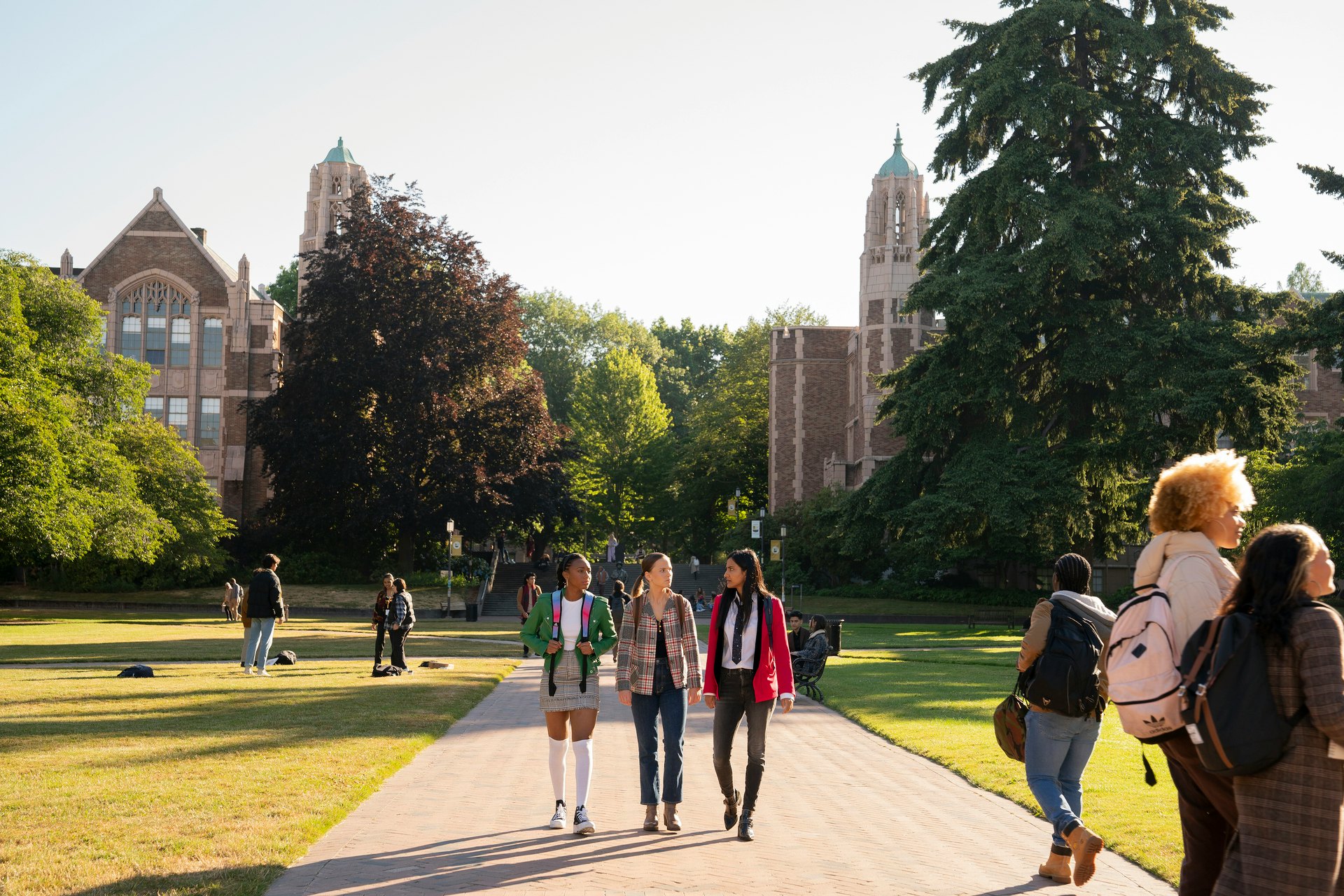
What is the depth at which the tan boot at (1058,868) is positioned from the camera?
7125 mm

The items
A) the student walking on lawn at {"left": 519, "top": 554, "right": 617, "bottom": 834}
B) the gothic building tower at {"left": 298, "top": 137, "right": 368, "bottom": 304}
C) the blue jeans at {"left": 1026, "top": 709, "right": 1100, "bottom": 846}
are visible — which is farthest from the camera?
the gothic building tower at {"left": 298, "top": 137, "right": 368, "bottom": 304}

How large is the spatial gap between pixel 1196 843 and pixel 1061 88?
34.0 metres

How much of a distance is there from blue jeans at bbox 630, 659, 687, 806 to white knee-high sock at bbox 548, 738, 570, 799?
522 millimetres

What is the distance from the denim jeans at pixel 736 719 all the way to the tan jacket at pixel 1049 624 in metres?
1.84

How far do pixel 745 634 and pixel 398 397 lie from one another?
143 ft

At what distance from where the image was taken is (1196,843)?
15.8ft

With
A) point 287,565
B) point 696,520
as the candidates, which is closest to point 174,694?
point 287,565

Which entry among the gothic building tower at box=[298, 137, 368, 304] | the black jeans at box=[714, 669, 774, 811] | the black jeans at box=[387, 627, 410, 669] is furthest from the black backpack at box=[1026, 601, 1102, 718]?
the gothic building tower at box=[298, 137, 368, 304]

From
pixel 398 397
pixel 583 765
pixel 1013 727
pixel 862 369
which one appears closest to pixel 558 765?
pixel 583 765

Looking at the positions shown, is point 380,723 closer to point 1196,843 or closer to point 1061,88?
point 1196,843

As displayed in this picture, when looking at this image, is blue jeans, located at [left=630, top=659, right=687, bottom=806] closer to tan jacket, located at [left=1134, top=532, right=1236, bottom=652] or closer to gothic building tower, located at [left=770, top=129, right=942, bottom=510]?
tan jacket, located at [left=1134, top=532, right=1236, bottom=652]

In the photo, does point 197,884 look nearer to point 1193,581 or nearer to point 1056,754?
point 1056,754

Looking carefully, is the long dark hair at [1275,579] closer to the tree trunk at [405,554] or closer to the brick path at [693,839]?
the brick path at [693,839]

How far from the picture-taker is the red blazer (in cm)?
849
